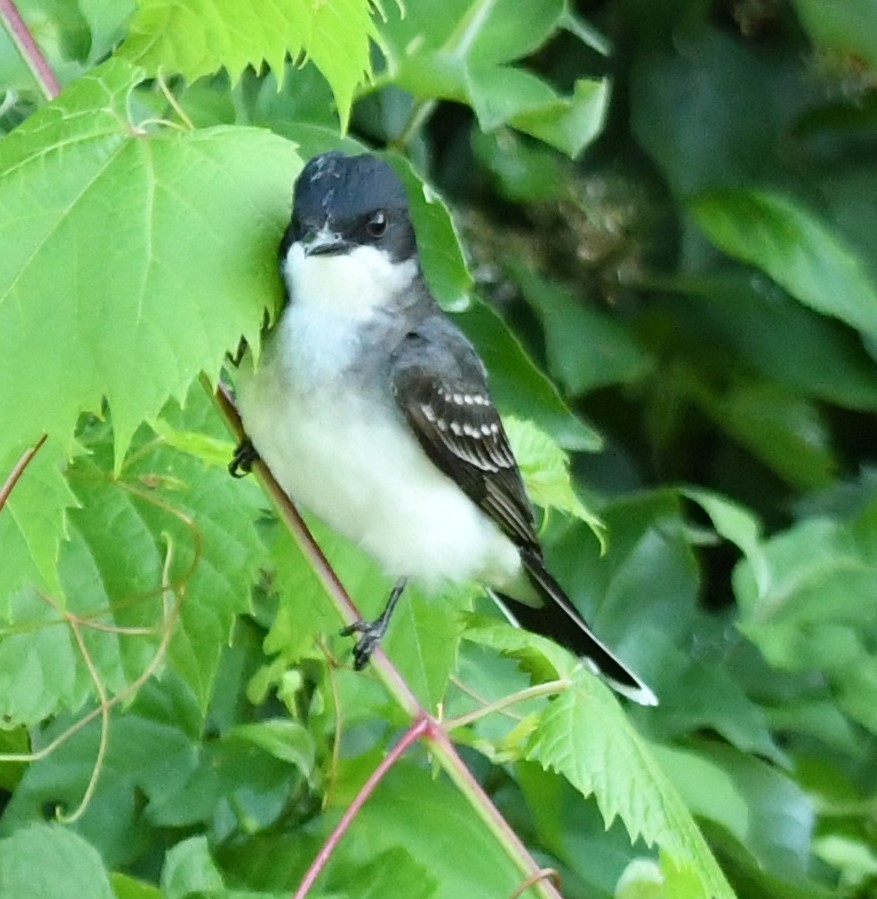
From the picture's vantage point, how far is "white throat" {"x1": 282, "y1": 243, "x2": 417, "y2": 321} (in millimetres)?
999

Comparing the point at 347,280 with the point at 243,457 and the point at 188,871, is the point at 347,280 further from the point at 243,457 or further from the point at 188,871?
the point at 188,871

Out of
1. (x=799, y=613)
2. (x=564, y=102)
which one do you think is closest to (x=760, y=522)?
(x=799, y=613)

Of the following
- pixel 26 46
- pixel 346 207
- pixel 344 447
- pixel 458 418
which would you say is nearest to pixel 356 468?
pixel 344 447

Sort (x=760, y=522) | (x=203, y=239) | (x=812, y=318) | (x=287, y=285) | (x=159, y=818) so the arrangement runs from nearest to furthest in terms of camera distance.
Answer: (x=203, y=239)
(x=287, y=285)
(x=159, y=818)
(x=812, y=318)
(x=760, y=522)

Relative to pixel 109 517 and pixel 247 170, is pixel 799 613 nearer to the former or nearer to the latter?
pixel 109 517

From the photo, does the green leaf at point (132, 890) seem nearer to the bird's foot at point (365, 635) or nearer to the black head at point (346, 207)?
the bird's foot at point (365, 635)

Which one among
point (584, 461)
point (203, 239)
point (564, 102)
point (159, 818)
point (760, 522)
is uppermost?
point (203, 239)

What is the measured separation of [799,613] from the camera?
5.71ft

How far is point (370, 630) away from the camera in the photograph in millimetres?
1158

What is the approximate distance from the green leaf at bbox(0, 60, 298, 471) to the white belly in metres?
0.30

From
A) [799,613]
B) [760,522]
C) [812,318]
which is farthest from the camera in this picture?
[760,522]

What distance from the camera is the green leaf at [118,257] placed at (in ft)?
2.36

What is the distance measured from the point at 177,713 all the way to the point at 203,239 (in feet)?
2.11

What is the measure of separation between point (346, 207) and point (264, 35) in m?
0.22
